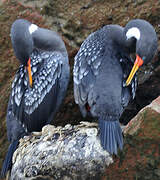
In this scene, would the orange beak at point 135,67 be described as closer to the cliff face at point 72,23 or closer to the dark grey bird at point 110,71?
the dark grey bird at point 110,71

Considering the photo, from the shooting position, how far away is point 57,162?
10.1 ft

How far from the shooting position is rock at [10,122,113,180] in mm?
3033

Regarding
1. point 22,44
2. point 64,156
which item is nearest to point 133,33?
point 22,44

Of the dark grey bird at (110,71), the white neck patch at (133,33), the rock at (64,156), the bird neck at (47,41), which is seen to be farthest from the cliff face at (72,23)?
the rock at (64,156)

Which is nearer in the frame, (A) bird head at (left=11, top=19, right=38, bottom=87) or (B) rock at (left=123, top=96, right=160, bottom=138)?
(B) rock at (left=123, top=96, right=160, bottom=138)

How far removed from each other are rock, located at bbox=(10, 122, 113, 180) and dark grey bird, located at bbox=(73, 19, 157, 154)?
0.10 metres

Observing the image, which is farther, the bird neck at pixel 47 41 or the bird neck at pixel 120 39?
the bird neck at pixel 47 41

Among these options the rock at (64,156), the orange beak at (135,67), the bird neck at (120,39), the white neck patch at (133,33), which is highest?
the white neck patch at (133,33)

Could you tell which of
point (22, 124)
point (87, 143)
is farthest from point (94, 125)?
point (22, 124)

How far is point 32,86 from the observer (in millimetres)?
3939

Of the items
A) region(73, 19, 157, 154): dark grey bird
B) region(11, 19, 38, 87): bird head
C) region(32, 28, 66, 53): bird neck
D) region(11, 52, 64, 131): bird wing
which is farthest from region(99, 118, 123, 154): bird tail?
region(32, 28, 66, 53): bird neck

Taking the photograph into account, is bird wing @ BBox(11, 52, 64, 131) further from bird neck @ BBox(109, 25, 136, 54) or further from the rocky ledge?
the rocky ledge

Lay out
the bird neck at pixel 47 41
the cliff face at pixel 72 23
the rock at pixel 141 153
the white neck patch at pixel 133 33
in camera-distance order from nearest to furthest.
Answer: the rock at pixel 141 153, the white neck patch at pixel 133 33, the bird neck at pixel 47 41, the cliff face at pixel 72 23

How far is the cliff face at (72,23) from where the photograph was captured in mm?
4238
